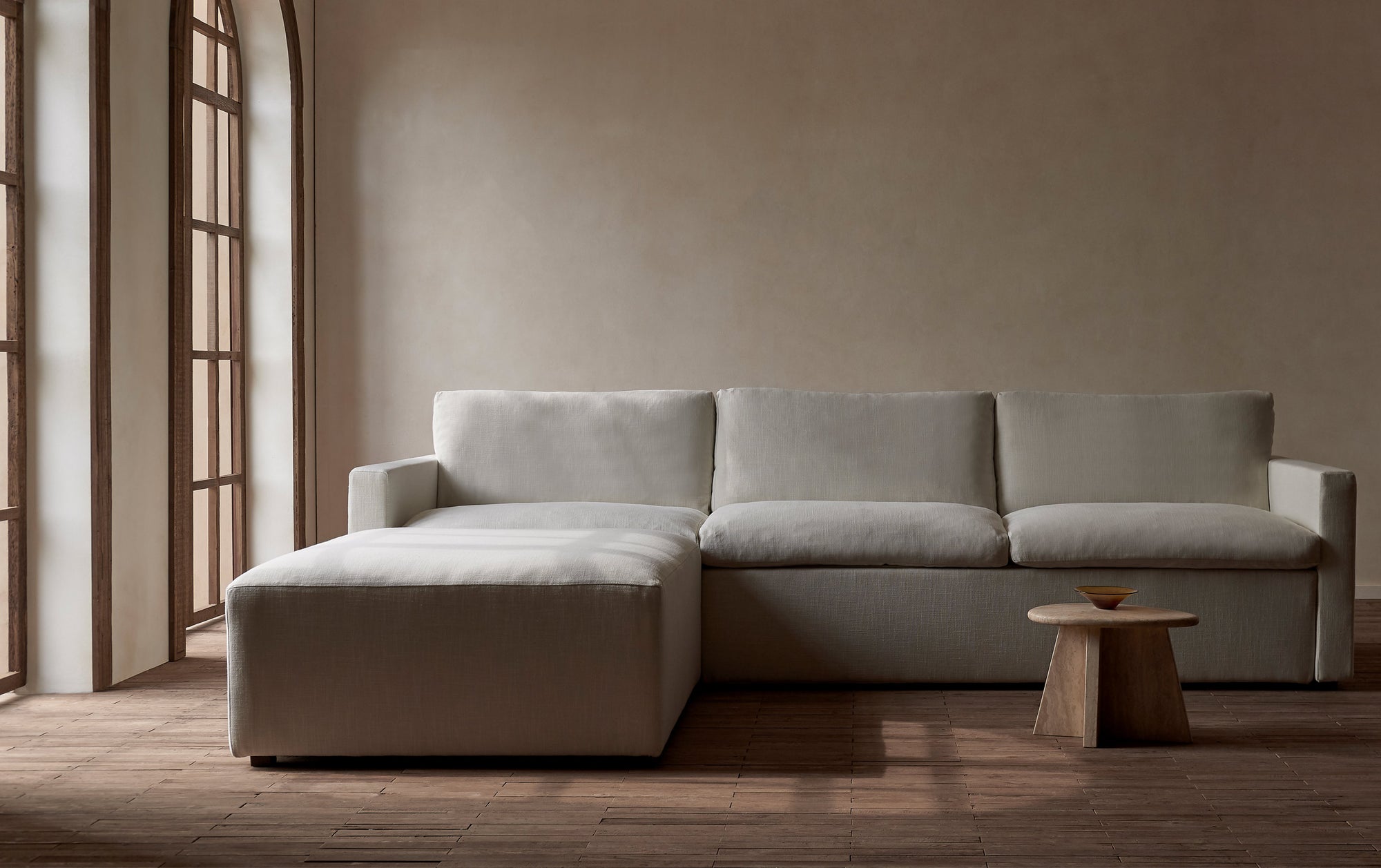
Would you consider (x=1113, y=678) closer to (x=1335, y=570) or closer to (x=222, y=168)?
(x=1335, y=570)

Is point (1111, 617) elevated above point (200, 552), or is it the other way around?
point (1111, 617)

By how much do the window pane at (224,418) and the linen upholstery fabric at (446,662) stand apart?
2053 millimetres

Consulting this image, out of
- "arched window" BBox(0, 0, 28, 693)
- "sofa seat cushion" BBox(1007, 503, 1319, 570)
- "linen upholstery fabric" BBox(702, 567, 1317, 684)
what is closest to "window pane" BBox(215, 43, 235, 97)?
"arched window" BBox(0, 0, 28, 693)

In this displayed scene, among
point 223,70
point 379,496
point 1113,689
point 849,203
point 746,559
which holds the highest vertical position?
point 223,70

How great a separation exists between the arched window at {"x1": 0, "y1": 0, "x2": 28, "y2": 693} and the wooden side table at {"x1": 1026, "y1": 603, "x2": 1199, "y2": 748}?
8.94ft

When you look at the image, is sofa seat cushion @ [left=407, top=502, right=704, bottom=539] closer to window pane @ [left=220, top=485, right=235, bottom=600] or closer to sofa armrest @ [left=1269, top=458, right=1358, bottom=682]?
window pane @ [left=220, top=485, right=235, bottom=600]

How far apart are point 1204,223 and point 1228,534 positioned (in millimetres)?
1948

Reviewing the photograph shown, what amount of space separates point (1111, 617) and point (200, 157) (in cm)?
348

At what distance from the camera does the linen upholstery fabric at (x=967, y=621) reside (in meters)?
3.42

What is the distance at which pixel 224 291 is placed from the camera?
4.64 meters

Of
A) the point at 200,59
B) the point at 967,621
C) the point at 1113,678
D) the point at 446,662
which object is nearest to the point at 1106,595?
the point at 1113,678

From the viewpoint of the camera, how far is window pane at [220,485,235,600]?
4.62 m

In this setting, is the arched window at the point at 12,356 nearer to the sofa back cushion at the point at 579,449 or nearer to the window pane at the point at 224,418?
the window pane at the point at 224,418

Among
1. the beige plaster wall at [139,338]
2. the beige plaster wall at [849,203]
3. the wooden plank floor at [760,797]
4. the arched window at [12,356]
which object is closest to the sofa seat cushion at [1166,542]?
the wooden plank floor at [760,797]
